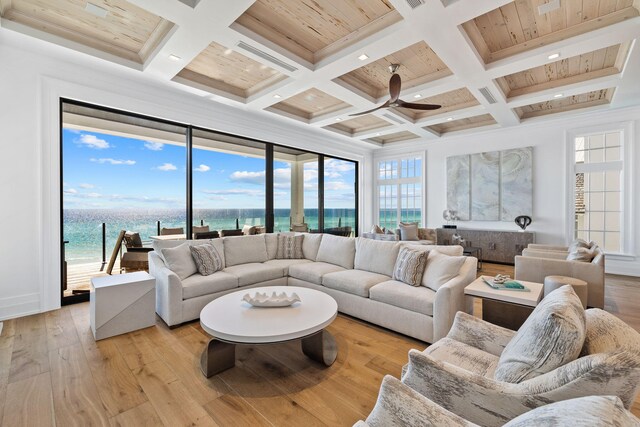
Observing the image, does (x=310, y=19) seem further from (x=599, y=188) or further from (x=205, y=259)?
(x=599, y=188)

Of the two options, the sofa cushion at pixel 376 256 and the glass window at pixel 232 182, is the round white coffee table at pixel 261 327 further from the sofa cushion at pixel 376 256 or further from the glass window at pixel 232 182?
the glass window at pixel 232 182

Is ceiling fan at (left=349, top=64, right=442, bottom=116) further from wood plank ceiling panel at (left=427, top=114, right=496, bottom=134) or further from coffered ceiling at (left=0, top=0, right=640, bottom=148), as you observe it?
wood plank ceiling panel at (left=427, top=114, right=496, bottom=134)

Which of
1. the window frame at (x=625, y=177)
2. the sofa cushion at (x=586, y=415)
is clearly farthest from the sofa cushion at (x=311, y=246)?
the window frame at (x=625, y=177)

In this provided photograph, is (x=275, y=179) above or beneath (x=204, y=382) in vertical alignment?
above

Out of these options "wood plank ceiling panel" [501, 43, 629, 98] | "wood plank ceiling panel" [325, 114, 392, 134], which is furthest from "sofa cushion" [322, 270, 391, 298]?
"wood plank ceiling panel" [325, 114, 392, 134]

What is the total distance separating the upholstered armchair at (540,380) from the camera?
2.69ft

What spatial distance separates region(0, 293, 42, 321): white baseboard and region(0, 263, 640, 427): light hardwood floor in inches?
10.7

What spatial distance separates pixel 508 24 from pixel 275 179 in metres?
4.52

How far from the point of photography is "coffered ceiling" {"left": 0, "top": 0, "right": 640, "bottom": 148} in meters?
2.74

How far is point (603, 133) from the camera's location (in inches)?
215

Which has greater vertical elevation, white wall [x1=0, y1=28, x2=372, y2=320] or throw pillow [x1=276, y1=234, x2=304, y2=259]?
white wall [x1=0, y1=28, x2=372, y2=320]

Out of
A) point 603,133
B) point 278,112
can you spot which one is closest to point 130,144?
point 278,112

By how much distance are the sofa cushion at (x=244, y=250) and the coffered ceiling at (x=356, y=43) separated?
2310 millimetres

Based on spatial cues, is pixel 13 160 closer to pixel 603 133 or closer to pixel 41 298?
pixel 41 298
